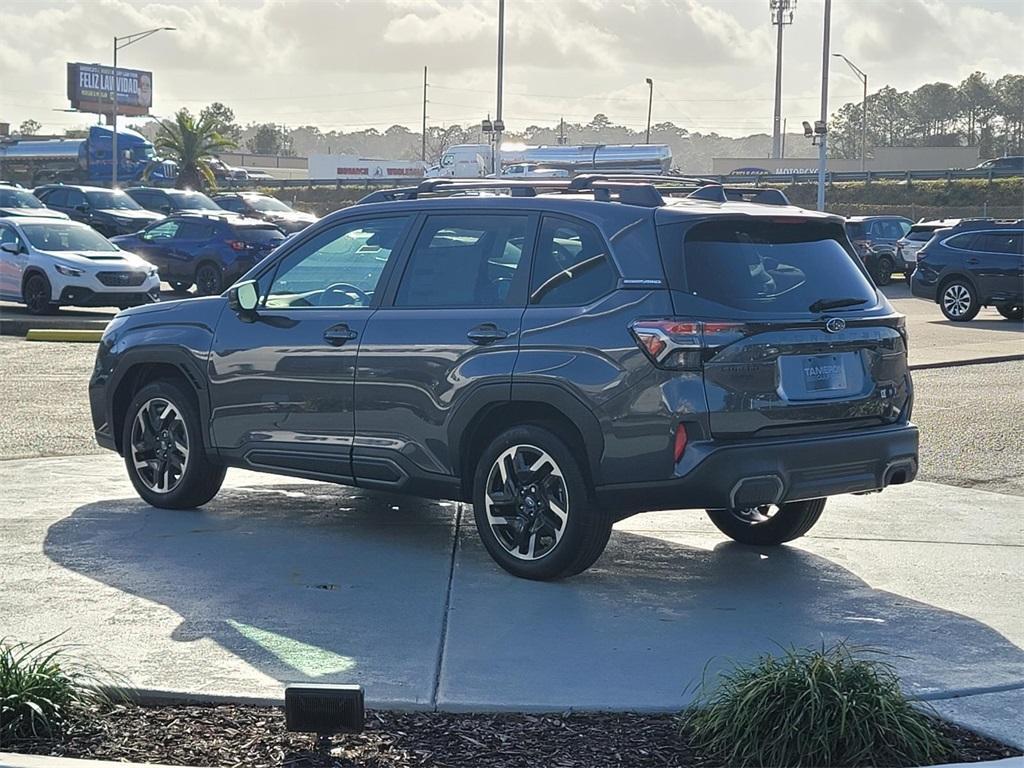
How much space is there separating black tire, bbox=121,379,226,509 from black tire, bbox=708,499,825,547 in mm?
2856

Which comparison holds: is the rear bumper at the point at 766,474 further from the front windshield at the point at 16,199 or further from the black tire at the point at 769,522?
the front windshield at the point at 16,199

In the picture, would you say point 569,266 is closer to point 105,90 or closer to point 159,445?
point 159,445

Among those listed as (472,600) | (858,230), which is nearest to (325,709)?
(472,600)

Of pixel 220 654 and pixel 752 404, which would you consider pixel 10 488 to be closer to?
pixel 220 654

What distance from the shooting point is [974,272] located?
985 inches

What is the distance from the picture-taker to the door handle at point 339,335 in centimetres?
760

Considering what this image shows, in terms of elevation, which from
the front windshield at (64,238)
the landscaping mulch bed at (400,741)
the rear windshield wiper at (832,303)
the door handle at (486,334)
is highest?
the front windshield at (64,238)

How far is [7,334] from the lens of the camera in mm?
20203

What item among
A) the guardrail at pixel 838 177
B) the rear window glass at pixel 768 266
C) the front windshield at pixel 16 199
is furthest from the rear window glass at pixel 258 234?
the guardrail at pixel 838 177

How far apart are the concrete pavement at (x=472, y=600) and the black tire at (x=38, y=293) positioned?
1421 cm

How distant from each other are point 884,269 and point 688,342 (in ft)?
103

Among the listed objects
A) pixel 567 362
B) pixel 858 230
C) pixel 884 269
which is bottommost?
pixel 567 362

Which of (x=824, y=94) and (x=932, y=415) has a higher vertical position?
(x=824, y=94)

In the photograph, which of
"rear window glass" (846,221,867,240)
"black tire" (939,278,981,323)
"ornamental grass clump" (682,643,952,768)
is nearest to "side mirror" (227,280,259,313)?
"ornamental grass clump" (682,643,952,768)
